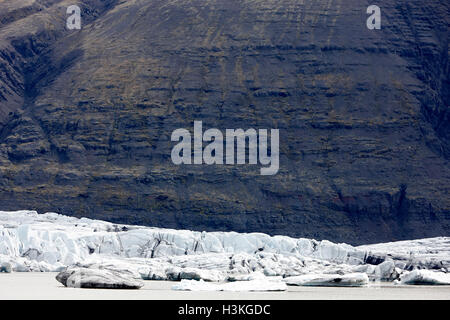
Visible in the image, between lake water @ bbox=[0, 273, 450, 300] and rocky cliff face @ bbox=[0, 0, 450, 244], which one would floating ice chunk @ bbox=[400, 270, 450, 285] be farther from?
rocky cliff face @ bbox=[0, 0, 450, 244]

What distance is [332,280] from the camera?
31.1 m

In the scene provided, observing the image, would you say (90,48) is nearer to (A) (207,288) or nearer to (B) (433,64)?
(B) (433,64)

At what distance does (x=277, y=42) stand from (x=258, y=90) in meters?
7.88

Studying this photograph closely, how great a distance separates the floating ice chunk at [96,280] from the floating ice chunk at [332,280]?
6.14 m

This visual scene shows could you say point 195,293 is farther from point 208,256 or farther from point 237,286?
point 208,256

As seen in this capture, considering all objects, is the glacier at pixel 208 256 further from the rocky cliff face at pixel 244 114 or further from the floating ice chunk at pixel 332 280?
the rocky cliff face at pixel 244 114

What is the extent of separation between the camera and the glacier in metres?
34.7

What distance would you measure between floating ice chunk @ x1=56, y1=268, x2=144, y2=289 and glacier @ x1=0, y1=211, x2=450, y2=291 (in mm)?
3384

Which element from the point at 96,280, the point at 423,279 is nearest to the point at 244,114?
the point at 423,279

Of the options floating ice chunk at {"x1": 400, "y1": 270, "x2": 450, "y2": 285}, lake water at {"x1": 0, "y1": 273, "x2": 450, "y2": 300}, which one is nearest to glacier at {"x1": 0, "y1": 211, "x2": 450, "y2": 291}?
floating ice chunk at {"x1": 400, "y1": 270, "x2": 450, "y2": 285}

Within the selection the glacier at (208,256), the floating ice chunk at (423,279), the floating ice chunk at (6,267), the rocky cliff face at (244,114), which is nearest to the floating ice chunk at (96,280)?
the glacier at (208,256)

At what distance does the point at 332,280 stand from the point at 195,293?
21.2 feet

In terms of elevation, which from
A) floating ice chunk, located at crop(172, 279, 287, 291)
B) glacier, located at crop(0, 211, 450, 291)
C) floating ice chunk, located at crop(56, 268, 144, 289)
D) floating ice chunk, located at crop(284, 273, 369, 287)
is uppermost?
floating ice chunk, located at crop(56, 268, 144, 289)

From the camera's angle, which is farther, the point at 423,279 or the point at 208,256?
the point at 208,256
